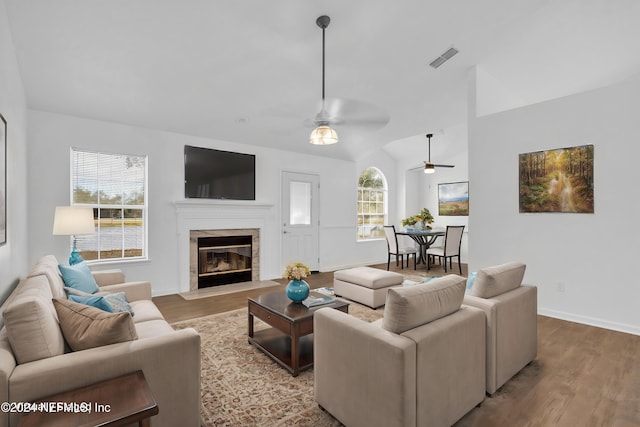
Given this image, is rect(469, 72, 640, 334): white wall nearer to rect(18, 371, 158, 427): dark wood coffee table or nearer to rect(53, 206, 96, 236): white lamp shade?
rect(18, 371, 158, 427): dark wood coffee table

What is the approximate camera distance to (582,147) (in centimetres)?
360

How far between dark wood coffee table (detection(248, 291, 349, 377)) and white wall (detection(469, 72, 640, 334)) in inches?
100

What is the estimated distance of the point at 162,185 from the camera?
493cm

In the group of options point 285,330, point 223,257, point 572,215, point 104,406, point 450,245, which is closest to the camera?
point 104,406

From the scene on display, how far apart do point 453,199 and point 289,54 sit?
250 inches

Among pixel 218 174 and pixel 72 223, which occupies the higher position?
pixel 218 174

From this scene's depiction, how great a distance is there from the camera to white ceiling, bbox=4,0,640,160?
115 inches

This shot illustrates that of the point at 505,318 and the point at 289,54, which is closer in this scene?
the point at 505,318

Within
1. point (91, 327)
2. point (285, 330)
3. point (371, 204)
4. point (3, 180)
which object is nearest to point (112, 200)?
point (3, 180)

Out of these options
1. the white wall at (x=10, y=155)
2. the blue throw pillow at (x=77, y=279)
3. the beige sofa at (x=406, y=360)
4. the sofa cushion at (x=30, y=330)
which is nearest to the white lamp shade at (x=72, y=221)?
the white wall at (x=10, y=155)

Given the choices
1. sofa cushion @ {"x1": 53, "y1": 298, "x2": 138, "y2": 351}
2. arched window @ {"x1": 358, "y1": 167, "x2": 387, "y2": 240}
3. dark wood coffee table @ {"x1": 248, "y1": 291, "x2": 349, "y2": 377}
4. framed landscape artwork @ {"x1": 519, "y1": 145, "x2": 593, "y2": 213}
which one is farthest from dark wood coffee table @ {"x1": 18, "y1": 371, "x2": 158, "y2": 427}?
arched window @ {"x1": 358, "y1": 167, "x2": 387, "y2": 240}

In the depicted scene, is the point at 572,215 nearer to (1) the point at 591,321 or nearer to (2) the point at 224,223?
(1) the point at 591,321

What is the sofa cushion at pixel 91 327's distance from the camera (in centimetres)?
159

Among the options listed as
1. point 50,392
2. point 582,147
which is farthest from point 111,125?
point 582,147
